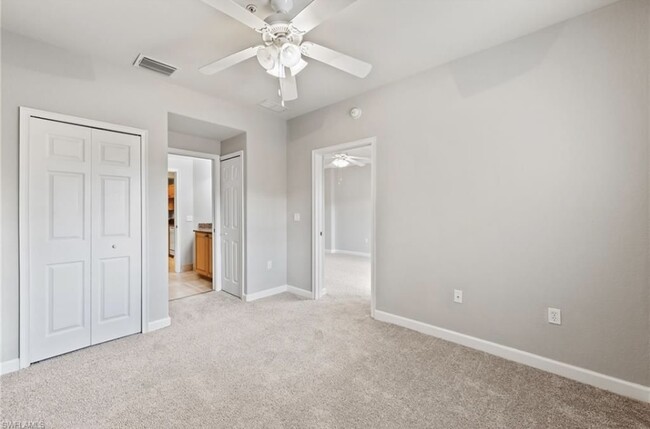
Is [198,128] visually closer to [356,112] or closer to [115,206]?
[115,206]

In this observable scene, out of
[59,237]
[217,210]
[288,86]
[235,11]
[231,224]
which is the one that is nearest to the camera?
[235,11]

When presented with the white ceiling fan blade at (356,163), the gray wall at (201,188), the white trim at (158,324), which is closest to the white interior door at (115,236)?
the white trim at (158,324)

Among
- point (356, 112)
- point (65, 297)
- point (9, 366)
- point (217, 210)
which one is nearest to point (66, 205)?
point (65, 297)

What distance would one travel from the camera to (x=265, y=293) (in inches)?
159

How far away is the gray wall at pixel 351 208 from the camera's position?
7725mm

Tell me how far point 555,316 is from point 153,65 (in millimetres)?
4099

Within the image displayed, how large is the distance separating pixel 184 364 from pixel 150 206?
1.61m

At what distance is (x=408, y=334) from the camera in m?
2.84

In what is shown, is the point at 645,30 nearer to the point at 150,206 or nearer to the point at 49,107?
the point at 150,206

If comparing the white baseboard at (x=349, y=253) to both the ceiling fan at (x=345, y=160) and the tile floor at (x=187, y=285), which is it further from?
the tile floor at (x=187, y=285)

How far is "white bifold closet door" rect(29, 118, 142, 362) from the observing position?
91.7 inches

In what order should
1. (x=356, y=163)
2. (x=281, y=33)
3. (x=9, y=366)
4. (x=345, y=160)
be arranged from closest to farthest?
1. (x=281, y=33)
2. (x=9, y=366)
3. (x=345, y=160)
4. (x=356, y=163)

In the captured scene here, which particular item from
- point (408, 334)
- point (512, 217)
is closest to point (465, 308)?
point (408, 334)

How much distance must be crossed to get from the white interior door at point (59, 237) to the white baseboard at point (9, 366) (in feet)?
0.32
